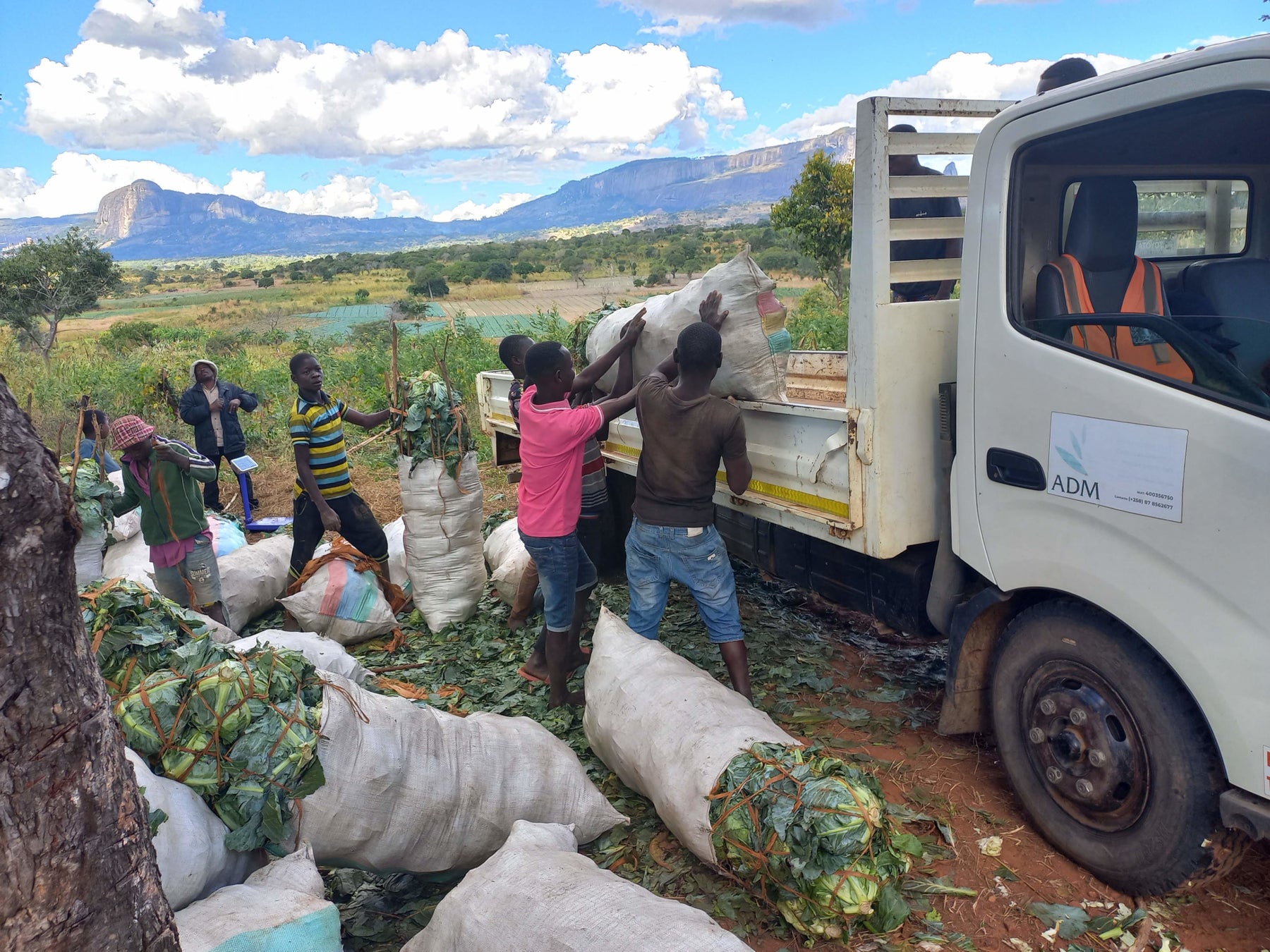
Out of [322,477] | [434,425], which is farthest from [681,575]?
[322,477]

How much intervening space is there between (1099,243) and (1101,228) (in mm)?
51

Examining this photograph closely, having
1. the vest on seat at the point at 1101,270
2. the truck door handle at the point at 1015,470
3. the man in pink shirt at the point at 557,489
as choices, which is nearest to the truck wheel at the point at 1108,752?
the truck door handle at the point at 1015,470

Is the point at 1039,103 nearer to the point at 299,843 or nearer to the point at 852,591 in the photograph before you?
the point at 852,591

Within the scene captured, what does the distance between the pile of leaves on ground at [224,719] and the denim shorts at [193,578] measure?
5.97 feet

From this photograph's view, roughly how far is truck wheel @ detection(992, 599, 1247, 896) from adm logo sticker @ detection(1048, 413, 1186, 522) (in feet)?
1.40

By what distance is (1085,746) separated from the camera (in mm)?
2621

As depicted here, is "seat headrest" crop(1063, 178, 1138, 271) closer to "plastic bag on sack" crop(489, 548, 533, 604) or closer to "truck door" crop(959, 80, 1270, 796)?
"truck door" crop(959, 80, 1270, 796)

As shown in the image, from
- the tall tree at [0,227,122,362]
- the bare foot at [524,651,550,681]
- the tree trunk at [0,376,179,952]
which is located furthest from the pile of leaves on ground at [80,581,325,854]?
the tall tree at [0,227,122,362]

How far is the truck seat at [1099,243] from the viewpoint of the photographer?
2.62 meters

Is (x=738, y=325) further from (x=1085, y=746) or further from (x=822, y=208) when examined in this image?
(x=822, y=208)

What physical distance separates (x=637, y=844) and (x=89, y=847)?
6.34ft

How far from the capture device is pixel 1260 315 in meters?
2.34

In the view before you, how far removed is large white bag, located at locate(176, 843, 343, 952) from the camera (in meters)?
1.97

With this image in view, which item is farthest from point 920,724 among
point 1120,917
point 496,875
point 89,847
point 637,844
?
point 89,847
